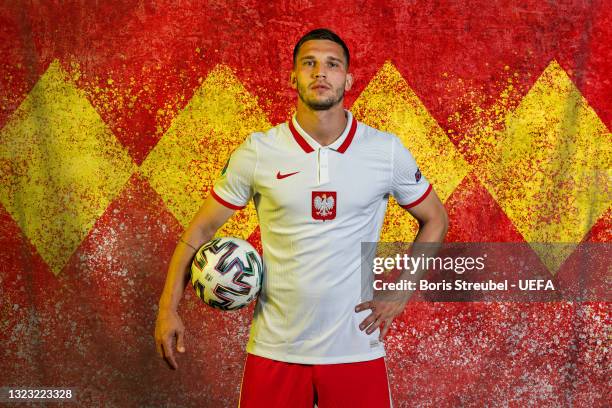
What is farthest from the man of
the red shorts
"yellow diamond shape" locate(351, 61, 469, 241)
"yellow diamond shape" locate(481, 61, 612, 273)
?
"yellow diamond shape" locate(481, 61, 612, 273)

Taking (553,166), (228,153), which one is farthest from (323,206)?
(553,166)

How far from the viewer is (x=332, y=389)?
2.19 metres

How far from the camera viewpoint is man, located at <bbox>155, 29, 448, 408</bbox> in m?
2.21

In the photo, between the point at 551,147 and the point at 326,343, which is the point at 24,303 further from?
the point at 551,147

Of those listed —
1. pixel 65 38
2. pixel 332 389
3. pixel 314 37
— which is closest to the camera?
pixel 332 389

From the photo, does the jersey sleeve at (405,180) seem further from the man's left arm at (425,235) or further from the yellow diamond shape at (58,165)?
the yellow diamond shape at (58,165)

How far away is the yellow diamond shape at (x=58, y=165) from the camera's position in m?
3.42

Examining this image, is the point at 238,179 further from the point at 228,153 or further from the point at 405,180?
the point at 228,153

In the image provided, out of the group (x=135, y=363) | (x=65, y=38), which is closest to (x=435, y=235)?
(x=135, y=363)

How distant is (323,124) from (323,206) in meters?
0.29

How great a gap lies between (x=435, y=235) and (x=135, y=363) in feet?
5.48

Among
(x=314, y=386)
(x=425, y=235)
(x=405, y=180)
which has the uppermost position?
(x=405, y=180)

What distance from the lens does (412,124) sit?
3428 mm

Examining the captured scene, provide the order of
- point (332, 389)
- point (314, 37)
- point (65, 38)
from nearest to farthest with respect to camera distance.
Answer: point (332, 389), point (314, 37), point (65, 38)
